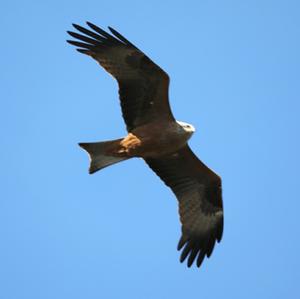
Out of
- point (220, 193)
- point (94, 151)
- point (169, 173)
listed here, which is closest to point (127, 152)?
point (94, 151)

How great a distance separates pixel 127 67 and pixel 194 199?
8.92 ft

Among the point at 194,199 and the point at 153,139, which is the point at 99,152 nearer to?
the point at 153,139

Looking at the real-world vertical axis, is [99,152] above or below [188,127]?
below

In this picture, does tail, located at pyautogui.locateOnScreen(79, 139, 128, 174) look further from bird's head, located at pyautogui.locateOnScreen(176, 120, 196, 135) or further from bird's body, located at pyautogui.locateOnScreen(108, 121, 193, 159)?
bird's head, located at pyautogui.locateOnScreen(176, 120, 196, 135)

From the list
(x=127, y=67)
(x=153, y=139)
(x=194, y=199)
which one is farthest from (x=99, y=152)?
(x=194, y=199)

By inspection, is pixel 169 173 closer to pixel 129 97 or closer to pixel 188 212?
pixel 188 212

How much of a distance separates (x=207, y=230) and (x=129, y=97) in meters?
2.77

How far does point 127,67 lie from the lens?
35.4ft

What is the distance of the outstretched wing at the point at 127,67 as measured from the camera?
35.1 feet

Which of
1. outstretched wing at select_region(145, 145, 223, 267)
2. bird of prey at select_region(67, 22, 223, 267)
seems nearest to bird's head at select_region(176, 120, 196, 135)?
bird of prey at select_region(67, 22, 223, 267)

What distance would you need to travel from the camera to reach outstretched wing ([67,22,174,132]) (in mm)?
10711

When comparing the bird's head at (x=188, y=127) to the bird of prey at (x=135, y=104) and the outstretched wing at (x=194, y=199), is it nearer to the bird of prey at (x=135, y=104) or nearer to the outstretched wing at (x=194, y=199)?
the bird of prey at (x=135, y=104)

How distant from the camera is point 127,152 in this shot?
10.9 metres

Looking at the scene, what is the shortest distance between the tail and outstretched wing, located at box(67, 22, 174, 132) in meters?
0.66
